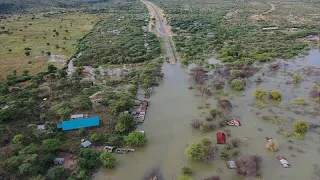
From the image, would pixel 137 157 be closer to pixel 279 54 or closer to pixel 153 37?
pixel 279 54

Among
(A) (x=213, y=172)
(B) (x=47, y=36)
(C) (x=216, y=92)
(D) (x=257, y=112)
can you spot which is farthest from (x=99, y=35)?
(A) (x=213, y=172)

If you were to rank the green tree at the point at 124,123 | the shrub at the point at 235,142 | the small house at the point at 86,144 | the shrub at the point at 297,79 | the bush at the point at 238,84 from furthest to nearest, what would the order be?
the shrub at the point at 297,79 < the bush at the point at 238,84 < the green tree at the point at 124,123 < the shrub at the point at 235,142 < the small house at the point at 86,144

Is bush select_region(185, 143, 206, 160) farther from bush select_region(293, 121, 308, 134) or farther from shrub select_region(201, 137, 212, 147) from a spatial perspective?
→ bush select_region(293, 121, 308, 134)

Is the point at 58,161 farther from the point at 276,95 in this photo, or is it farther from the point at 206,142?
the point at 276,95

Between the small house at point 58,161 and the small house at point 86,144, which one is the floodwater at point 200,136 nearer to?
the small house at point 86,144

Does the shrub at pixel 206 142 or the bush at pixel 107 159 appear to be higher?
the bush at pixel 107 159

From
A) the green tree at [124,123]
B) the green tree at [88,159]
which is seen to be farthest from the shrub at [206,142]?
the green tree at [88,159]
